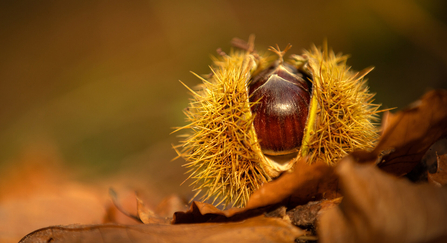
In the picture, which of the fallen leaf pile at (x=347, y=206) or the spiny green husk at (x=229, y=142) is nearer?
the fallen leaf pile at (x=347, y=206)

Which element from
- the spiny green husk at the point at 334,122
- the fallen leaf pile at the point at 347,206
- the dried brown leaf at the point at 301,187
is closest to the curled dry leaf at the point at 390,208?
the fallen leaf pile at the point at 347,206

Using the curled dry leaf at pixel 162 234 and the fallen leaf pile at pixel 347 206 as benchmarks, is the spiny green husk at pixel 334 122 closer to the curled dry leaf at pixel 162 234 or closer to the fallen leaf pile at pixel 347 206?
the fallen leaf pile at pixel 347 206

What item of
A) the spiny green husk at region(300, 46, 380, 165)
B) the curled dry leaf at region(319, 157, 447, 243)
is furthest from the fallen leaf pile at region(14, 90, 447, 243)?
the spiny green husk at region(300, 46, 380, 165)

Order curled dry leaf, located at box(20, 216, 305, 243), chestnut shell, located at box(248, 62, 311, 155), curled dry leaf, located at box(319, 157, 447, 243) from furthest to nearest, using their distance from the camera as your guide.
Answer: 1. chestnut shell, located at box(248, 62, 311, 155)
2. curled dry leaf, located at box(20, 216, 305, 243)
3. curled dry leaf, located at box(319, 157, 447, 243)

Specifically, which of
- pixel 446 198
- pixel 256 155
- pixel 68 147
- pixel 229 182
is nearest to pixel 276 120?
pixel 256 155

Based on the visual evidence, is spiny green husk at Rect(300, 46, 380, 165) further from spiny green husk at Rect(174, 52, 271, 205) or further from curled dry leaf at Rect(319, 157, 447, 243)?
curled dry leaf at Rect(319, 157, 447, 243)

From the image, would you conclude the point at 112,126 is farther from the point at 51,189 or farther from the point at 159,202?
the point at 159,202

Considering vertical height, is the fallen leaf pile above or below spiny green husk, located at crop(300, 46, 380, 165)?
below
